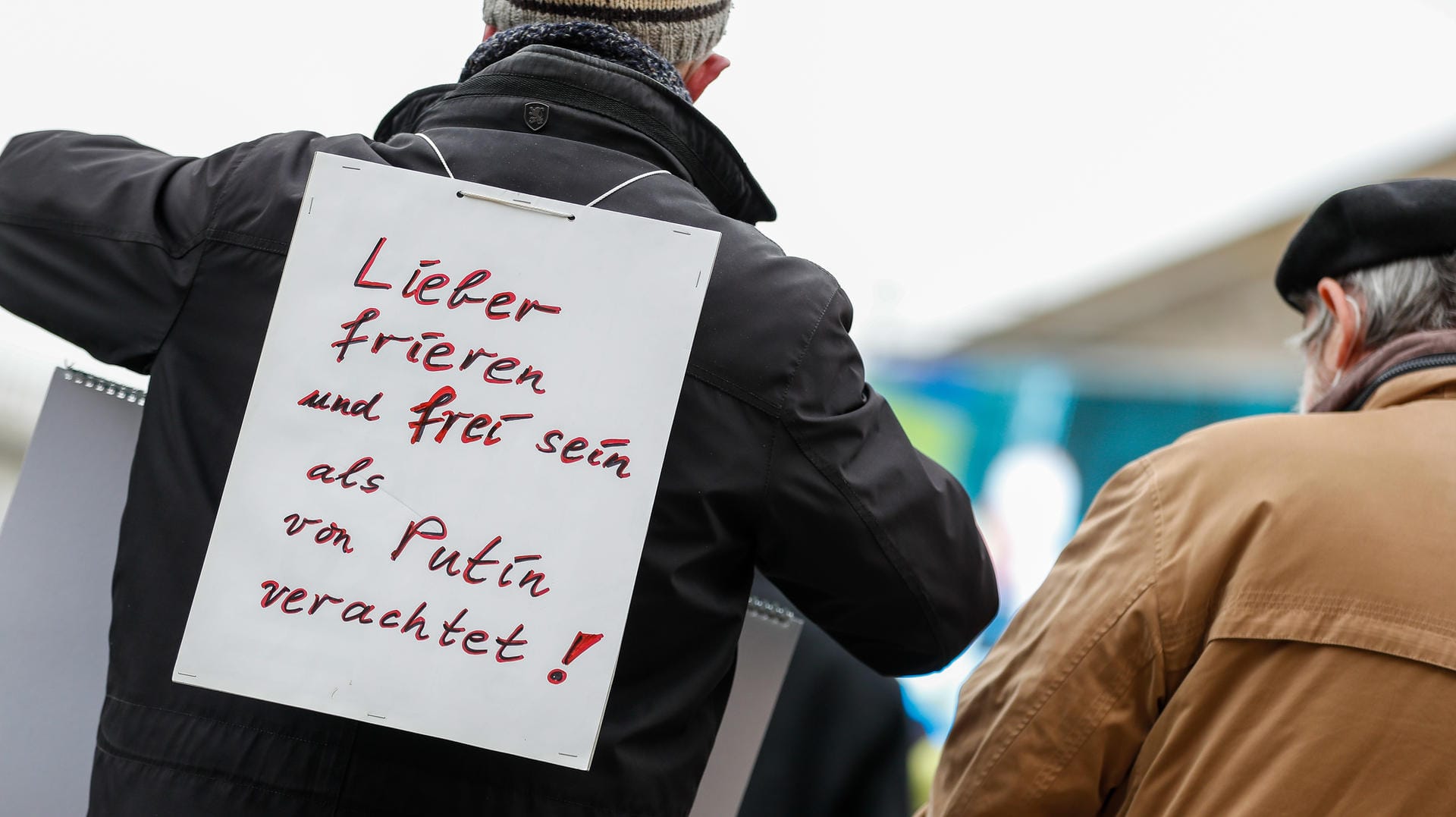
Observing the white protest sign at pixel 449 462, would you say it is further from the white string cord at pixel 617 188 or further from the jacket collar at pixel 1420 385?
the jacket collar at pixel 1420 385

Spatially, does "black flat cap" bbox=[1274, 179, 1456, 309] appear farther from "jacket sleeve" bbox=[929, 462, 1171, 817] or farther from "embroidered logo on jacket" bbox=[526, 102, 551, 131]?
"embroidered logo on jacket" bbox=[526, 102, 551, 131]

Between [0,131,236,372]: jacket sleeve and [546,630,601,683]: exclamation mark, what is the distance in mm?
461

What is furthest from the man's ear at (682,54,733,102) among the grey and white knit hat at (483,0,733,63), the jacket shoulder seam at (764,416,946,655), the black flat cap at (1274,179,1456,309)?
the black flat cap at (1274,179,1456,309)

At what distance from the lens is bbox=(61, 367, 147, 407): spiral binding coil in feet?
4.16

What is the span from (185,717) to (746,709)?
0.58 metres

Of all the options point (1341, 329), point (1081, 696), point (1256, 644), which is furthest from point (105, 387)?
point (1341, 329)

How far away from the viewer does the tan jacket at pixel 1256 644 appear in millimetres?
1189

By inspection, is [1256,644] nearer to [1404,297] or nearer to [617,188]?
[1404,297]

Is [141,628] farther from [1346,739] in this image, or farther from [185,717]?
[1346,739]

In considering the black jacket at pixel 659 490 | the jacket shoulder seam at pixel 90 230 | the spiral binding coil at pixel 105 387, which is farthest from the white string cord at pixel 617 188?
the spiral binding coil at pixel 105 387

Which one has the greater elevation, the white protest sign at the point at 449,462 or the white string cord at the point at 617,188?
the white string cord at the point at 617,188

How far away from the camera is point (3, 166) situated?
1111 millimetres

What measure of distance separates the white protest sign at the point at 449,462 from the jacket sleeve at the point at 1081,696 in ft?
1.91

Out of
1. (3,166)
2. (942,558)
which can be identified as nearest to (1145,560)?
(942,558)
